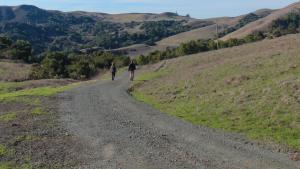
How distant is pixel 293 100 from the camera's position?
82.0ft

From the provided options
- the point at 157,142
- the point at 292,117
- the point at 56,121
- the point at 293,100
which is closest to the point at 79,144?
the point at 157,142

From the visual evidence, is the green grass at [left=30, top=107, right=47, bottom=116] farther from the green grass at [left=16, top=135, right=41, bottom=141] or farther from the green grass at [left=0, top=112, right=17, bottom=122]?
the green grass at [left=16, top=135, right=41, bottom=141]

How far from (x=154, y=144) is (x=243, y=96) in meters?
10.7

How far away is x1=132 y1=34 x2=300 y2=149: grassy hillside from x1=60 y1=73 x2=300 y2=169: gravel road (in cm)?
155

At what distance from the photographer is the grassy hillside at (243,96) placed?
22094mm

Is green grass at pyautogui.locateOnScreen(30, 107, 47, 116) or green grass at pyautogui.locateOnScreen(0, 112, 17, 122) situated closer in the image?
green grass at pyautogui.locateOnScreen(0, 112, 17, 122)

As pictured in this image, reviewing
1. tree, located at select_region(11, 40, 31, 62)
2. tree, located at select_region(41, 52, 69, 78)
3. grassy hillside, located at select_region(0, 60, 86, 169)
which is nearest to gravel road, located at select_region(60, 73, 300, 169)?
grassy hillside, located at select_region(0, 60, 86, 169)

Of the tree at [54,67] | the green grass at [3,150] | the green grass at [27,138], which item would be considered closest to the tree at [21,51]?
the tree at [54,67]

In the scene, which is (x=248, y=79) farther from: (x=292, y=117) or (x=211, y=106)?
(x=292, y=117)

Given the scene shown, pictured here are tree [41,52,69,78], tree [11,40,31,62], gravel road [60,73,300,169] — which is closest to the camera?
gravel road [60,73,300,169]

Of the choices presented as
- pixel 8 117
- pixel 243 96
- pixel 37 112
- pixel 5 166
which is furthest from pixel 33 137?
pixel 243 96

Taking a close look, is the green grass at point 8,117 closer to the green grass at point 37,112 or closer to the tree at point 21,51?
the green grass at point 37,112

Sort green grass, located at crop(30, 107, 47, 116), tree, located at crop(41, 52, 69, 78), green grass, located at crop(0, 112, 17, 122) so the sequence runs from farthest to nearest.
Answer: tree, located at crop(41, 52, 69, 78), green grass, located at crop(30, 107, 47, 116), green grass, located at crop(0, 112, 17, 122)

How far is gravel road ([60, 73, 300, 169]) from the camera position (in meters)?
16.3
